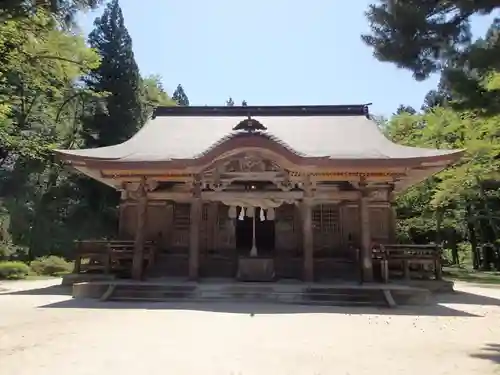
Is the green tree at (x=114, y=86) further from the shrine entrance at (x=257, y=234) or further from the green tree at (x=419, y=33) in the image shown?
the green tree at (x=419, y=33)

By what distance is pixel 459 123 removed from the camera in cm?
2145

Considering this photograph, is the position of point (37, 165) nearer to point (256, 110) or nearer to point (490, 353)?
point (256, 110)

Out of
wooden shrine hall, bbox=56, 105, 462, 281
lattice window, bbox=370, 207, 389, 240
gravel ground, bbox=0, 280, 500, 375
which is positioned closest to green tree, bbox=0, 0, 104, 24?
gravel ground, bbox=0, 280, 500, 375

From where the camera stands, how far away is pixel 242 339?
20.1ft

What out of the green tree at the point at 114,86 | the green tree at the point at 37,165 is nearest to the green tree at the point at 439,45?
the green tree at the point at 37,165

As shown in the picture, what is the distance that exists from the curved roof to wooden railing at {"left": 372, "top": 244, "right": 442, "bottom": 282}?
2.56m

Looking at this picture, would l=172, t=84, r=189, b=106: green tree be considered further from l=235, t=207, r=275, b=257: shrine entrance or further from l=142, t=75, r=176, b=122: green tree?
l=235, t=207, r=275, b=257: shrine entrance

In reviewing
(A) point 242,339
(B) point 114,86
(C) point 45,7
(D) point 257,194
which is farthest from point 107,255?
(B) point 114,86

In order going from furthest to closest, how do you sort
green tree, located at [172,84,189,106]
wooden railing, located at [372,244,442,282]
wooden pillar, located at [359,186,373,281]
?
green tree, located at [172,84,189,106] < wooden railing, located at [372,244,442,282] < wooden pillar, located at [359,186,373,281]

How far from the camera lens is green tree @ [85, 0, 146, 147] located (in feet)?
91.4

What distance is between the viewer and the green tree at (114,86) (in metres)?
27.8

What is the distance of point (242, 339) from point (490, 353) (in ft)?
10.1

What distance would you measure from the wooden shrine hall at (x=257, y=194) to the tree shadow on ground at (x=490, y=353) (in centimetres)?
580

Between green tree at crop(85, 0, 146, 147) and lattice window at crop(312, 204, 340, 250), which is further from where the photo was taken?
green tree at crop(85, 0, 146, 147)
